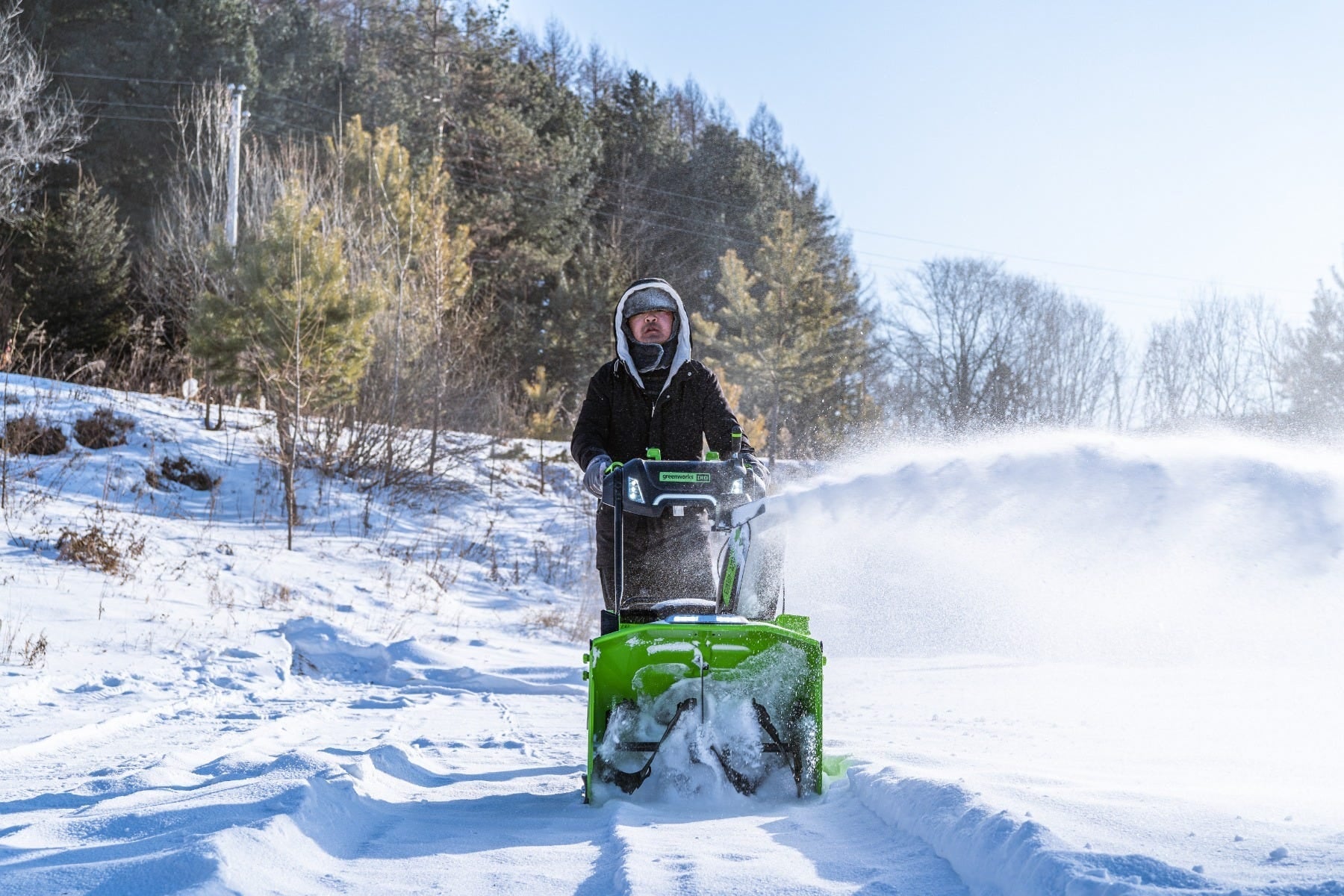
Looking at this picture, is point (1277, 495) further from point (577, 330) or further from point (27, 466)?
point (577, 330)

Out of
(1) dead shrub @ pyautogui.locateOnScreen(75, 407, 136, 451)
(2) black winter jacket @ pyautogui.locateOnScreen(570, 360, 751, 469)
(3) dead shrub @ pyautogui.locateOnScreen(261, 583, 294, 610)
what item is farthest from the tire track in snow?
(1) dead shrub @ pyautogui.locateOnScreen(75, 407, 136, 451)

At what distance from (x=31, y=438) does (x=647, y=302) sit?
13.7 meters

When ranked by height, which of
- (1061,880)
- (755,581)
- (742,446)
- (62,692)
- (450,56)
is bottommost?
(62,692)

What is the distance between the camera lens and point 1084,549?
9.00 metres

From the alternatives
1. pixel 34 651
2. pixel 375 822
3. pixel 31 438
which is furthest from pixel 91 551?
pixel 375 822

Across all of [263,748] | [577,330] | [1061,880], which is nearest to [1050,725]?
[1061,880]

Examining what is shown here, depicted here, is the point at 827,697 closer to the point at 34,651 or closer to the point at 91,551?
the point at 34,651

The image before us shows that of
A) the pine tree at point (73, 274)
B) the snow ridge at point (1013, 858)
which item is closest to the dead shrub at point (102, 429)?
the pine tree at point (73, 274)

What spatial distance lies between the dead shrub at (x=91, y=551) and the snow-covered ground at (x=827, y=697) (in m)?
0.12

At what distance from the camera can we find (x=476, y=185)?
41.1 meters

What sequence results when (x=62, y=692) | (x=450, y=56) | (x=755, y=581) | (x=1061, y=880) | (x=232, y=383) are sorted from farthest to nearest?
1. (x=450, y=56)
2. (x=232, y=383)
3. (x=62, y=692)
4. (x=755, y=581)
5. (x=1061, y=880)

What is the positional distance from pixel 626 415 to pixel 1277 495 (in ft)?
20.6

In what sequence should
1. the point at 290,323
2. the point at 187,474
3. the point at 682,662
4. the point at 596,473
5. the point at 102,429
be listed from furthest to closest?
1. the point at 290,323
2. the point at 187,474
3. the point at 102,429
4. the point at 596,473
5. the point at 682,662

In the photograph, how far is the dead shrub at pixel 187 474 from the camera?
17219 mm
